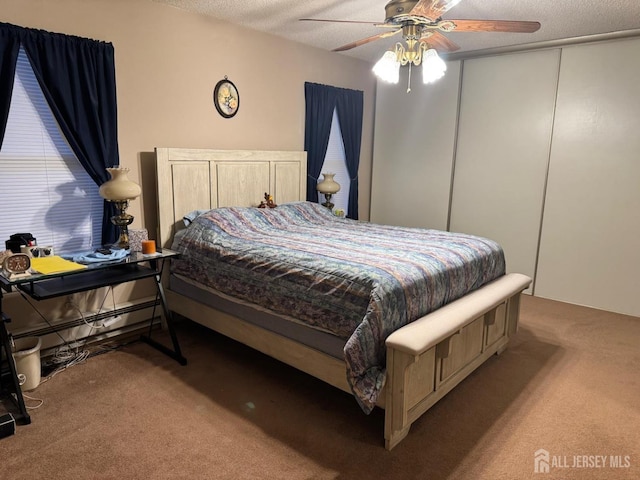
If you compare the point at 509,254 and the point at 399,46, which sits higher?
the point at 399,46

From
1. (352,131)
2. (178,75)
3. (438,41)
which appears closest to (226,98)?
(178,75)

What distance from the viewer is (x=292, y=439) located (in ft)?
6.91

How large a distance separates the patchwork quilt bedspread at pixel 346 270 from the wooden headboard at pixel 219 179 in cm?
26

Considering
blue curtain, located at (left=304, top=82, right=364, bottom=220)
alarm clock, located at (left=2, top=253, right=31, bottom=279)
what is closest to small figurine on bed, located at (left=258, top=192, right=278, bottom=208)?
blue curtain, located at (left=304, top=82, right=364, bottom=220)

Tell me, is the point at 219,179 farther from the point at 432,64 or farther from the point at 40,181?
the point at 432,64

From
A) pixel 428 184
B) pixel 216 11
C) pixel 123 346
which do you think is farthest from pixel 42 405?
pixel 428 184

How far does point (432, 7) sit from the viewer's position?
2.09 meters

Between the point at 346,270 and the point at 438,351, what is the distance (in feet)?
2.07

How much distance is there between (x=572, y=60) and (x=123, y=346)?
4.46 metres

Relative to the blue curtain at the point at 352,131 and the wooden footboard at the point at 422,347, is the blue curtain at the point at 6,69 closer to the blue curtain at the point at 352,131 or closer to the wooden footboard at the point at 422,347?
the wooden footboard at the point at 422,347

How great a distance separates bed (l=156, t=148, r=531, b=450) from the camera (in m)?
2.03

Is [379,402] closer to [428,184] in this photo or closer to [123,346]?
[123,346]

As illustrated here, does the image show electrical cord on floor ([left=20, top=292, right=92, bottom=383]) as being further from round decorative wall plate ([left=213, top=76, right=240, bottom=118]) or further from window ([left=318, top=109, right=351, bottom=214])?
window ([left=318, top=109, right=351, bottom=214])

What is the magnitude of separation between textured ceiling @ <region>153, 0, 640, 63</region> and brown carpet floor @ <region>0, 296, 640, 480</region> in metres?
2.49
